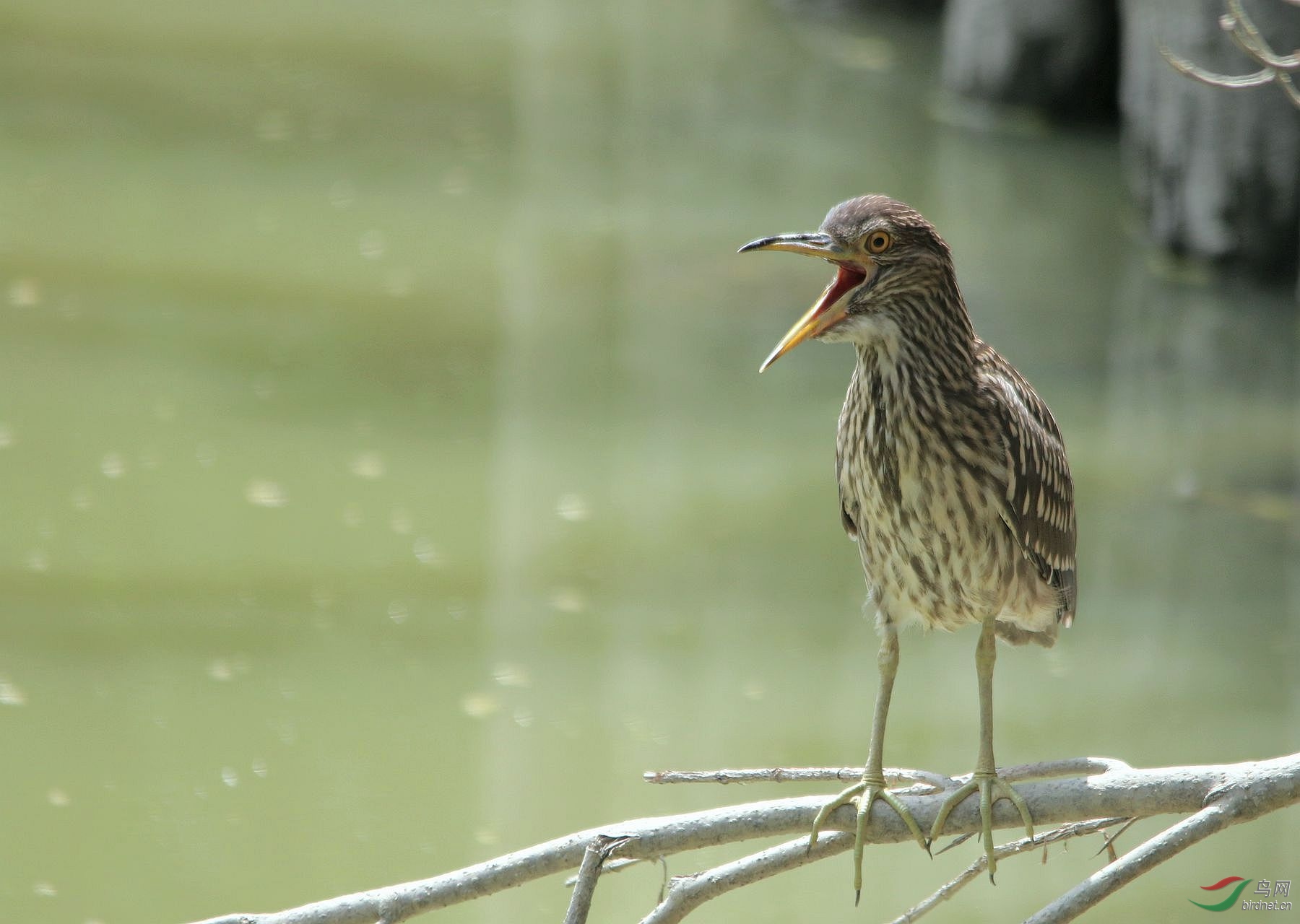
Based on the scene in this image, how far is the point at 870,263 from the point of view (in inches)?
96.5

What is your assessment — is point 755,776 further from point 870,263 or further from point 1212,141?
point 1212,141

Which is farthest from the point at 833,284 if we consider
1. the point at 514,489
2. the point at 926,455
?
the point at 514,489

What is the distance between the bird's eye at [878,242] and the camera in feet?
7.97

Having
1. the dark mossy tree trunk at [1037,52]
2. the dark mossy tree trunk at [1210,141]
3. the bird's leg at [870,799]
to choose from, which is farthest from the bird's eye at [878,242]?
the dark mossy tree trunk at [1037,52]

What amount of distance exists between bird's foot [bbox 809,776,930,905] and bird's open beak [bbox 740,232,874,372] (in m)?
0.68

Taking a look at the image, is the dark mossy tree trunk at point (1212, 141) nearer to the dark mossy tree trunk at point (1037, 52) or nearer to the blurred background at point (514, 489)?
the blurred background at point (514, 489)

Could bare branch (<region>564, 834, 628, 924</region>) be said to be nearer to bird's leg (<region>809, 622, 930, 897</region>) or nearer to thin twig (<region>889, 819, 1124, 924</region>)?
bird's leg (<region>809, 622, 930, 897</region>)

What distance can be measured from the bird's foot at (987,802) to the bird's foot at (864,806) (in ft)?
0.13

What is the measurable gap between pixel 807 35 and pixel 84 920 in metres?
10.3

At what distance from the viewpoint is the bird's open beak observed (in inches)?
92.2

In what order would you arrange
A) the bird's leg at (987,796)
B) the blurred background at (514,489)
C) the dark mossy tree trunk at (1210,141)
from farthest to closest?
the dark mossy tree trunk at (1210,141) < the blurred background at (514,489) < the bird's leg at (987,796)

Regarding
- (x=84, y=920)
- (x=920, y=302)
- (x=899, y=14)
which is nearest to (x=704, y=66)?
(x=899, y=14)

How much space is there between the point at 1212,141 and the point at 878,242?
6.87 m

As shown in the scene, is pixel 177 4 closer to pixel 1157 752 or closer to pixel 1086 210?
pixel 1086 210
